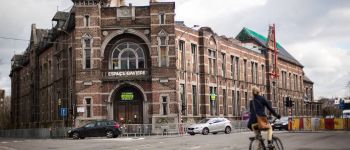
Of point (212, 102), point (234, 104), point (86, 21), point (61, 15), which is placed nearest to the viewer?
point (86, 21)

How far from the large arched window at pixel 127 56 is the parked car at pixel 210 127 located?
35.0 feet

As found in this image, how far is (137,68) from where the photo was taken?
157 feet

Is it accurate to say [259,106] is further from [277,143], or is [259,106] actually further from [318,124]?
[318,124]

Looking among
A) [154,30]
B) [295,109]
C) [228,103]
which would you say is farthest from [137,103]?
[295,109]

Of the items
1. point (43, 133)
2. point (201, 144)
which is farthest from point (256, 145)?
point (43, 133)

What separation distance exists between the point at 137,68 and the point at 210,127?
1080 centimetres

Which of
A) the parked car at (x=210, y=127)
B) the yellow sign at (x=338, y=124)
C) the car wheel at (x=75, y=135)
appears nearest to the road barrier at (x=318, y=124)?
the yellow sign at (x=338, y=124)

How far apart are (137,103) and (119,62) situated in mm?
4082

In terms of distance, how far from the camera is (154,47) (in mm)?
47625

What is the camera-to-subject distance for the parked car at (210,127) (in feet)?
130

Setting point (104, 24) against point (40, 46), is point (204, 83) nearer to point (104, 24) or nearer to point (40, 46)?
point (104, 24)

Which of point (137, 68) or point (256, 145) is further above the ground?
point (137, 68)

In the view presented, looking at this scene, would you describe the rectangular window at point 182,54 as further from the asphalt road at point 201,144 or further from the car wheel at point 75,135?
the asphalt road at point 201,144

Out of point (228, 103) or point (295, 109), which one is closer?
point (228, 103)
